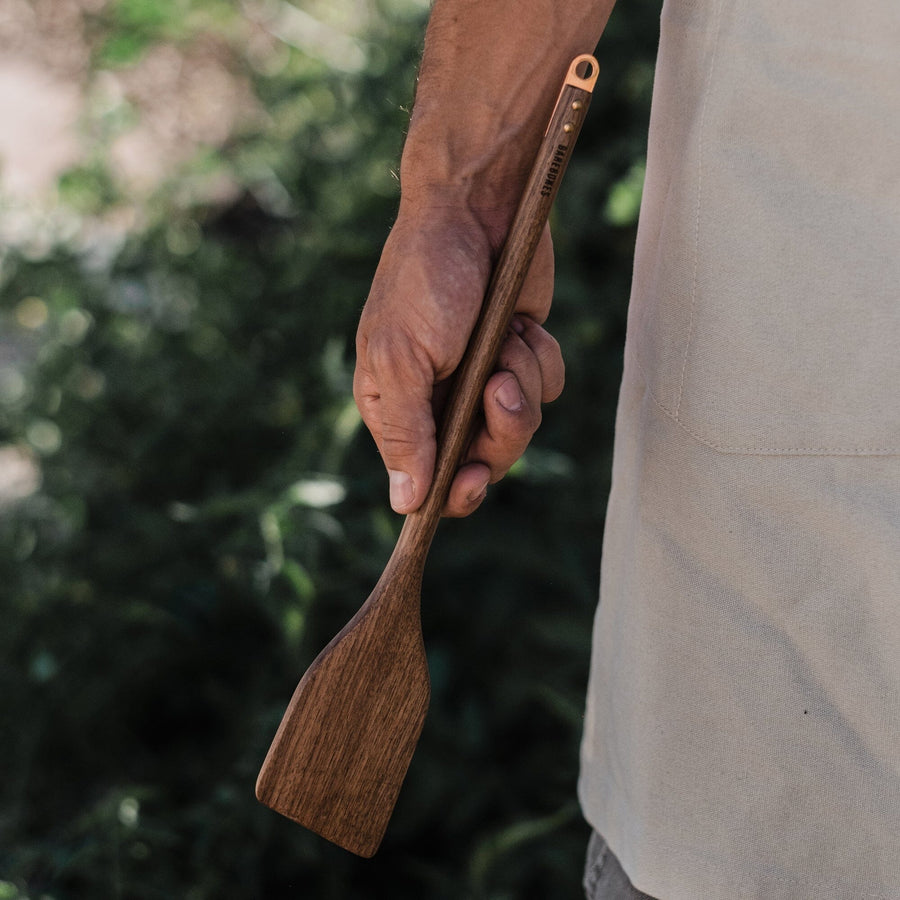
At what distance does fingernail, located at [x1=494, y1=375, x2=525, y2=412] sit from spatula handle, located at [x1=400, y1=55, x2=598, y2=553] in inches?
0.6

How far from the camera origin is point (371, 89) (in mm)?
2316

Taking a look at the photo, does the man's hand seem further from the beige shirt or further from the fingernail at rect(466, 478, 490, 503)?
the beige shirt

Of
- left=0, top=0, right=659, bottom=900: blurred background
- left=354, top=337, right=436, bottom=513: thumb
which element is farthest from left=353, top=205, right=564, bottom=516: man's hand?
left=0, top=0, right=659, bottom=900: blurred background

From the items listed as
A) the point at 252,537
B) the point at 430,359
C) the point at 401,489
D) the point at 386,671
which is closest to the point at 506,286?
the point at 430,359

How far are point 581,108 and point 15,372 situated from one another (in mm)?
1870

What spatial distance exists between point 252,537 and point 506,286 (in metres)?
0.94

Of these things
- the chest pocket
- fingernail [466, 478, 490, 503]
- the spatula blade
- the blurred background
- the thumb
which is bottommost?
the blurred background

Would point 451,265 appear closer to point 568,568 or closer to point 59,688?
point 568,568

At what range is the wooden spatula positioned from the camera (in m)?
0.83

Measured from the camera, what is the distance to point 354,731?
2.78 feet

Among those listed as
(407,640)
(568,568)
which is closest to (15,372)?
(568,568)

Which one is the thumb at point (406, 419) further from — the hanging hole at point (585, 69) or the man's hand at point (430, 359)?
the hanging hole at point (585, 69)

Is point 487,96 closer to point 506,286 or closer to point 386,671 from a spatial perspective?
point 506,286

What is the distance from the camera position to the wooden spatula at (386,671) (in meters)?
0.83
